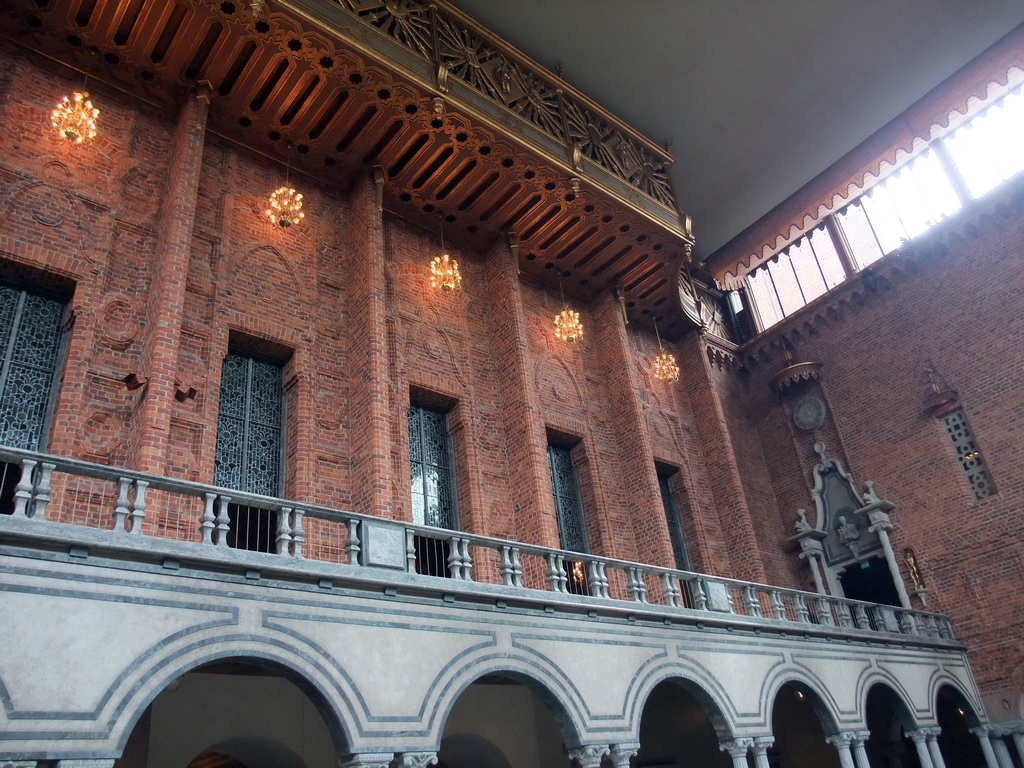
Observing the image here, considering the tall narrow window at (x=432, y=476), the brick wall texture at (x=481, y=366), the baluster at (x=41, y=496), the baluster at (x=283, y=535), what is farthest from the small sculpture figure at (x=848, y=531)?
the baluster at (x=41, y=496)

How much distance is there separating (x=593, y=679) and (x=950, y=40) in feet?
55.8

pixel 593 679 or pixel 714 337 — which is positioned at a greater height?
pixel 714 337

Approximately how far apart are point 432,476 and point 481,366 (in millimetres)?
2660

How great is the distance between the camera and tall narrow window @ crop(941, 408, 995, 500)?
17188 millimetres

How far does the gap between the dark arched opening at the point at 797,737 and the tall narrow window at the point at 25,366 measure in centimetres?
1434

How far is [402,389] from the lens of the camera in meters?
14.0

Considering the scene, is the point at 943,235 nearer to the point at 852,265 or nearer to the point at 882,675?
the point at 852,265

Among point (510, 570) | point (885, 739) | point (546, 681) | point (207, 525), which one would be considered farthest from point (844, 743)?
point (207, 525)

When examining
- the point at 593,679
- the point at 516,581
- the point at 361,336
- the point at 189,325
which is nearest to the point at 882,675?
the point at 593,679

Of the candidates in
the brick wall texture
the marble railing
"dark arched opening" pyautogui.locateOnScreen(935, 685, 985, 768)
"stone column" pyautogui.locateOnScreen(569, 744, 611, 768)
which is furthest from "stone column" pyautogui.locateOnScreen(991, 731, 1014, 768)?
"stone column" pyautogui.locateOnScreen(569, 744, 611, 768)

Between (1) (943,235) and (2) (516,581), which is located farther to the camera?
(1) (943,235)

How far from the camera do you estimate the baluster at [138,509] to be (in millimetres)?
7539

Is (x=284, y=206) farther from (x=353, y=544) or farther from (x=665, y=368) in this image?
(x=665, y=368)

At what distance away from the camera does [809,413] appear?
20875 millimetres
